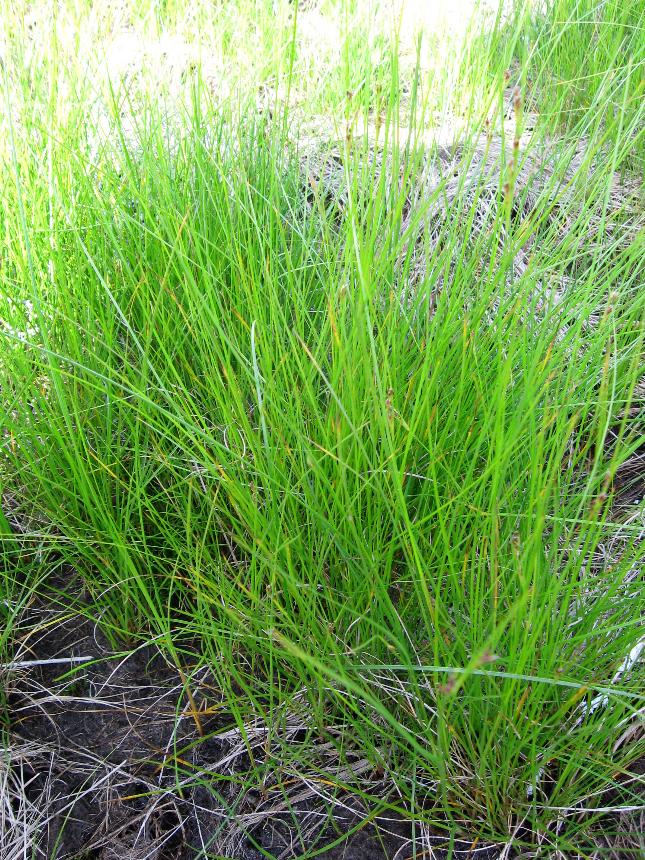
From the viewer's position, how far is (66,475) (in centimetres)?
120

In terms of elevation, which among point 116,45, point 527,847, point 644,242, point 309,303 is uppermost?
point 116,45

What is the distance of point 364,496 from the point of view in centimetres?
103

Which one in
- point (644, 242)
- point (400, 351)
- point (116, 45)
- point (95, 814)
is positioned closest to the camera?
point (95, 814)

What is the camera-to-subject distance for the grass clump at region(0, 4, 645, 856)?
33.2 inches

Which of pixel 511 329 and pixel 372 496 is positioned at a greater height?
pixel 511 329

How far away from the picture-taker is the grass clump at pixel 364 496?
2.77ft

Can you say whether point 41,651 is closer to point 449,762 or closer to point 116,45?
point 449,762

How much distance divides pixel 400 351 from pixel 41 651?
755 mm

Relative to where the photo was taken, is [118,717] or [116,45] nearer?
[118,717]

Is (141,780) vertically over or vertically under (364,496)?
under

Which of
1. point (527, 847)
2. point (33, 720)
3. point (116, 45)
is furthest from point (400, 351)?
point (116, 45)

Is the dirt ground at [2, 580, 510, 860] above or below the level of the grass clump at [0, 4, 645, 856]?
below

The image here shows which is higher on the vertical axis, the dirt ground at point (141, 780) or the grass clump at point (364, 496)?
the grass clump at point (364, 496)

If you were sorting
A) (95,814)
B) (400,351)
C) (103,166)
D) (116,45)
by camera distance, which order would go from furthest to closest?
(116,45), (103,166), (400,351), (95,814)
